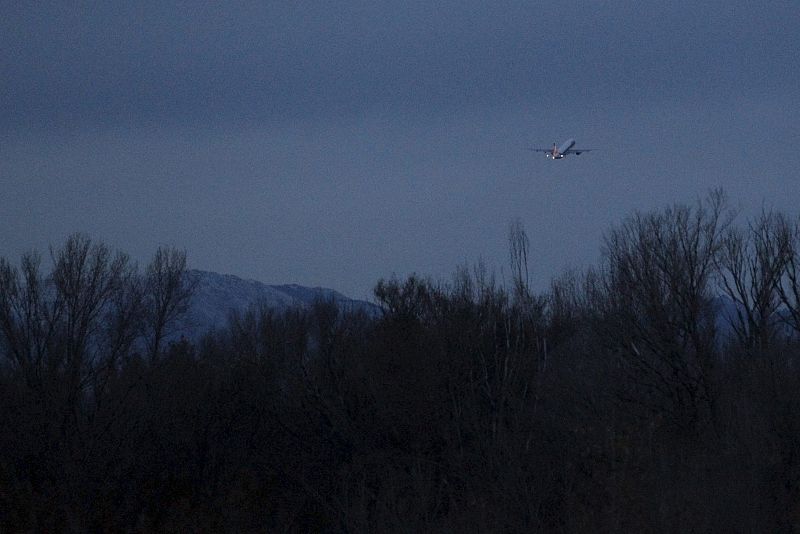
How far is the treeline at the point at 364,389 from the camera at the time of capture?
71.4ft

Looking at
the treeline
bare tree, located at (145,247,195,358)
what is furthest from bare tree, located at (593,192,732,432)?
bare tree, located at (145,247,195,358)

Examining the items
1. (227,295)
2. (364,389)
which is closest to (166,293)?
(364,389)

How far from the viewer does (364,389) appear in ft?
92.5

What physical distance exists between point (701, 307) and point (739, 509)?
1357cm

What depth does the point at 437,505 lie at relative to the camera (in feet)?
58.3

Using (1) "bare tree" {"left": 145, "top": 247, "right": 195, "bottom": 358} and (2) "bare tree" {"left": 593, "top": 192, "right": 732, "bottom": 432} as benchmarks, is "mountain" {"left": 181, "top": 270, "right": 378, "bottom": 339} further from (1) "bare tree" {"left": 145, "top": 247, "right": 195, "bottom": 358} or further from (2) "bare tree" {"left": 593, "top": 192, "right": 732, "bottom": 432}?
(2) "bare tree" {"left": 593, "top": 192, "right": 732, "bottom": 432}

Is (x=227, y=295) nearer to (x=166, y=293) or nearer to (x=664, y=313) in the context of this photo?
(x=166, y=293)

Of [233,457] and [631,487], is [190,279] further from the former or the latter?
[631,487]

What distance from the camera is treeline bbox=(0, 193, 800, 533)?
21750 millimetres

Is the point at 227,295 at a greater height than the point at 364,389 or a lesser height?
greater

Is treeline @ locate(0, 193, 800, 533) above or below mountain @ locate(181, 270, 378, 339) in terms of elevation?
below

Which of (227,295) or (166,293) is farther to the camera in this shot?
(227,295)

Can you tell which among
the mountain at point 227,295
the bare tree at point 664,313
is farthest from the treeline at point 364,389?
the mountain at point 227,295

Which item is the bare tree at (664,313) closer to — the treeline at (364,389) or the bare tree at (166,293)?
the treeline at (364,389)
